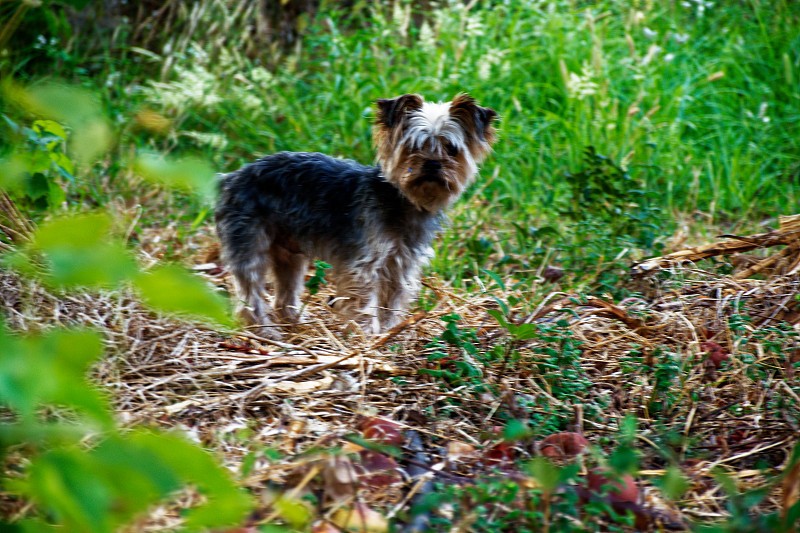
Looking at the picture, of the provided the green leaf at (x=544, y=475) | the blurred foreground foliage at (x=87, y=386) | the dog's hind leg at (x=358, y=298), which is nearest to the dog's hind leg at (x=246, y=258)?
the dog's hind leg at (x=358, y=298)

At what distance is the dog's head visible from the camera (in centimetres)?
439

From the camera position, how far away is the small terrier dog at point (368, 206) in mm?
4457

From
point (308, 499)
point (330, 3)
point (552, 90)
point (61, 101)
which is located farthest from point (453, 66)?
point (61, 101)

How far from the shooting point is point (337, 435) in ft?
8.61

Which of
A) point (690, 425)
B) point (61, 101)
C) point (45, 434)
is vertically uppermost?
point (61, 101)

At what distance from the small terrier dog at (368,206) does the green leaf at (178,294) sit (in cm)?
336

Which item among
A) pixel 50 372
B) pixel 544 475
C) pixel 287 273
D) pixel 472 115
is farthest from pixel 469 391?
pixel 50 372

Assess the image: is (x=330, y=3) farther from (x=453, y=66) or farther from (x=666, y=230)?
(x=666, y=230)

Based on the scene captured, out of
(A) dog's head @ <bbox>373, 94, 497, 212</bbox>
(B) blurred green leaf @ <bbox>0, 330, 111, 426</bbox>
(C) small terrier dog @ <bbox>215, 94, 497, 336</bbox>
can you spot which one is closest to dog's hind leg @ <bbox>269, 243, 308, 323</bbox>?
(C) small terrier dog @ <bbox>215, 94, 497, 336</bbox>

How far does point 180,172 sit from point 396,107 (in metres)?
3.64

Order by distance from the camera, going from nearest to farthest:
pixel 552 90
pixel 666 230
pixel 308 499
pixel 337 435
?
pixel 308 499 < pixel 337 435 < pixel 666 230 < pixel 552 90

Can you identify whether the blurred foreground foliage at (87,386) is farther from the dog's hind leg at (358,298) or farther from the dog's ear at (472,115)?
the dog's ear at (472,115)

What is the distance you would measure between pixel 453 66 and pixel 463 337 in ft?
14.3

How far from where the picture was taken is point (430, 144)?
446 centimetres
